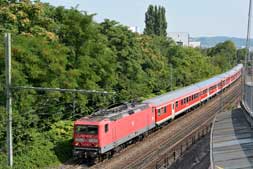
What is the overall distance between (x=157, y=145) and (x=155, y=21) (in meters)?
79.7

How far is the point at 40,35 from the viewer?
32312mm

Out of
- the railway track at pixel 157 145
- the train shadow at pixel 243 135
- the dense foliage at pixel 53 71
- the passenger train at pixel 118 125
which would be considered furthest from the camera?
the railway track at pixel 157 145

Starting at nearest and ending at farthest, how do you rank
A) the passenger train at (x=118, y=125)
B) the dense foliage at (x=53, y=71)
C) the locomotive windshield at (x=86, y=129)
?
the locomotive windshield at (x=86, y=129) → the passenger train at (x=118, y=125) → the dense foliage at (x=53, y=71)

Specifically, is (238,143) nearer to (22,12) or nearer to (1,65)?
(1,65)

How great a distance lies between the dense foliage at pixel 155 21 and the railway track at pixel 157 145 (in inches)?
2309

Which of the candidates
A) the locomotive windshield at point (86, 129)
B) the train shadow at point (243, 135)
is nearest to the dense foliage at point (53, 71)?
the locomotive windshield at point (86, 129)

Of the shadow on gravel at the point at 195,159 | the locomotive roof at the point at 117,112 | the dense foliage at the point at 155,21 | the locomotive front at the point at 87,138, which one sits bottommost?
the shadow on gravel at the point at 195,159

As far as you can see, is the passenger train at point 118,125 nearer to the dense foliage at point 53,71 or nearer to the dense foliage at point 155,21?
the dense foliage at point 53,71

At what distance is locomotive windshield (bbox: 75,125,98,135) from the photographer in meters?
26.9

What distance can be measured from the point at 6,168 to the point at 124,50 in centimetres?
2737

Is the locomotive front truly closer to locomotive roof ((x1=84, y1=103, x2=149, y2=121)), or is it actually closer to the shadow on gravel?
locomotive roof ((x1=84, y1=103, x2=149, y2=121))

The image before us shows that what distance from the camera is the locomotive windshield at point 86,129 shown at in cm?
2686

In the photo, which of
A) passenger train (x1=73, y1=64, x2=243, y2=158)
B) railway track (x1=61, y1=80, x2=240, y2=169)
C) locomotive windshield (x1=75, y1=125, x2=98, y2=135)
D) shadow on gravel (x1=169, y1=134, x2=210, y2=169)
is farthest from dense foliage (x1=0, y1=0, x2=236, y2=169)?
shadow on gravel (x1=169, y1=134, x2=210, y2=169)

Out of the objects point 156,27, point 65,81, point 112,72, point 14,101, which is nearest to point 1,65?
point 14,101
